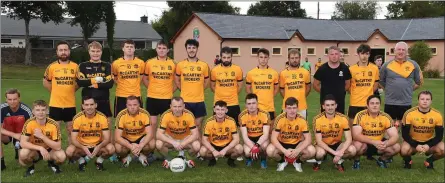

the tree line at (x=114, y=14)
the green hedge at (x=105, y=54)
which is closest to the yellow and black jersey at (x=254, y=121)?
the tree line at (x=114, y=14)

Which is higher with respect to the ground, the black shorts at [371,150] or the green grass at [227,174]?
the black shorts at [371,150]

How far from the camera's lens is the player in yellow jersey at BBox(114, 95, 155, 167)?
648cm

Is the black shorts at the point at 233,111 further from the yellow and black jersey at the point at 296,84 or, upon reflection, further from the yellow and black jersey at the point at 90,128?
the yellow and black jersey at the point at 90,128

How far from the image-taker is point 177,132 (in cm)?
684

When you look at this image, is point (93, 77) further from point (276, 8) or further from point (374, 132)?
point (276, 8)

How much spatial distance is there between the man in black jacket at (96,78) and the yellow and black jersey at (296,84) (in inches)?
115

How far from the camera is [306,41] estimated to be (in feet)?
119

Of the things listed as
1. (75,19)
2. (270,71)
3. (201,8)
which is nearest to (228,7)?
(201,8)

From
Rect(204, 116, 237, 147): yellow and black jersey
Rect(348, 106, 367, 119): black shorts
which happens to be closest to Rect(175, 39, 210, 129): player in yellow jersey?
Rect(204, 116, 237, 147): yellow and black jersey

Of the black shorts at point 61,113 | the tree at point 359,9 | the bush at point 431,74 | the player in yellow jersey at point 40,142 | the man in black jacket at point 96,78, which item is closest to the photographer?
the player in yellow jersey at point 40,142

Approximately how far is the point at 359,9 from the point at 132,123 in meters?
86.7

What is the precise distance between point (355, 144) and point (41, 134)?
467cm

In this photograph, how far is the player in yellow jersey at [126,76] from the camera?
725cm

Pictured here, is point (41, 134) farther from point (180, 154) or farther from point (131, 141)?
point (180, 154)
